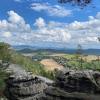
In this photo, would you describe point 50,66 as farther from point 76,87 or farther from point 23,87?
point 76,87

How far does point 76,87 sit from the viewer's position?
63.0 ft

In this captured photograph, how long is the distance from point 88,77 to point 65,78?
128 cm

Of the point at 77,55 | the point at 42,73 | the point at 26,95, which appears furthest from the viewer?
the point at 77,55

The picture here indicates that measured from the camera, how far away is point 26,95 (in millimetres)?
31047

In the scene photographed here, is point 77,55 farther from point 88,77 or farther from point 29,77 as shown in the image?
point 88,77

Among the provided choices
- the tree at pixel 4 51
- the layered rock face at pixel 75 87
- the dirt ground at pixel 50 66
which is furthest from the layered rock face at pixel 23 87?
the dirt ground at pixel 50 66

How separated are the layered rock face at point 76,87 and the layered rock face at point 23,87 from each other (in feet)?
35.6

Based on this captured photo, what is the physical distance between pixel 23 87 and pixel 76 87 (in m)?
13.2

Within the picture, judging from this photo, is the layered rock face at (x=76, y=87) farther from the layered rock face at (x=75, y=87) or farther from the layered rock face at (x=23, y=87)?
the layered rock face at (x=23, y=87)

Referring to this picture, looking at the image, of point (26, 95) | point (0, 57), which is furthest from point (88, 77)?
point (0, 57)

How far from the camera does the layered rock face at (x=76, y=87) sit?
61.3 ft

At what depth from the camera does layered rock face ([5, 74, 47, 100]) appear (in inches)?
1222

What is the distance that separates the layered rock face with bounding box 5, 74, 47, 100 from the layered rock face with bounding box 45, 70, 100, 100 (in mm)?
10847

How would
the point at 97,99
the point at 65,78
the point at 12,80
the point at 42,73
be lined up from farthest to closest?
1. the point at 42,73
2. the point at 12,80
3. the point at 65,78
4. the point at 97,99
